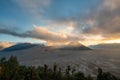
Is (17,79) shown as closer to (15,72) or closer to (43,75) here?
(15,72)

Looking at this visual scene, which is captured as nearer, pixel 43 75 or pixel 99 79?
pixel 99 79

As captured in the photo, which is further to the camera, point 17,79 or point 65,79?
point 65,79

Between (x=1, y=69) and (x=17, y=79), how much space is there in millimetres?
→ 8738

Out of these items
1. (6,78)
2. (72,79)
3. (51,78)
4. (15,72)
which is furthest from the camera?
(51,78)

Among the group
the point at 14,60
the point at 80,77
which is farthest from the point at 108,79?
the point at 14,60

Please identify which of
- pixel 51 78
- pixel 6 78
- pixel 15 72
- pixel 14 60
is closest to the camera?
pixel 6 78

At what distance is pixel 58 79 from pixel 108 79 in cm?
2763

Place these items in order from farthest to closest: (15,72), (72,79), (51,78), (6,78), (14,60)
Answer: (14,60) → (51,78) → (72,79) → (15,72) → (6,78)

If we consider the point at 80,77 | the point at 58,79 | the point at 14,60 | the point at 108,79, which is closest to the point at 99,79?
the point at 108,79

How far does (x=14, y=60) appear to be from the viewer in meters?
129

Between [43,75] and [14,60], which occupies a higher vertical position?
[14,60]

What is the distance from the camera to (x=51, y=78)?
393 ft

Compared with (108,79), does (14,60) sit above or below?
above

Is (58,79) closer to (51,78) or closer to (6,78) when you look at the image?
(51,78)
